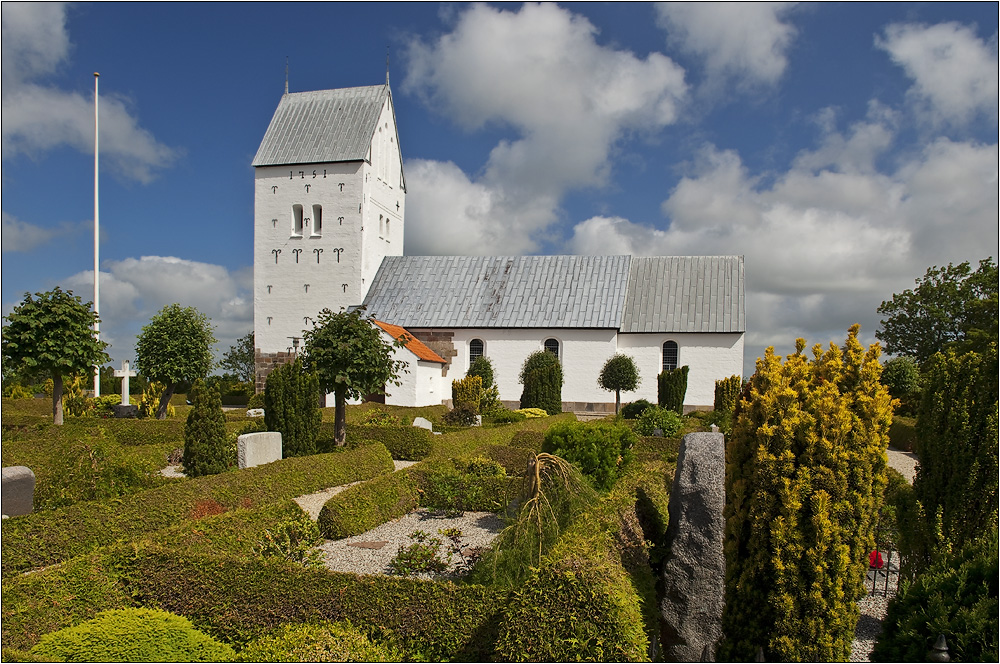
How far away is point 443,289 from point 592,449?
18.3 metres

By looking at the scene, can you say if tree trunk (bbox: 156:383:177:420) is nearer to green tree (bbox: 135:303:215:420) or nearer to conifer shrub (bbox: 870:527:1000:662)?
green tree (bbox: 135:303:215:420)

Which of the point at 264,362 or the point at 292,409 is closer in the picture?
the point at 292,409

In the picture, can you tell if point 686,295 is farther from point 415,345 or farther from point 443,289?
point 415,345

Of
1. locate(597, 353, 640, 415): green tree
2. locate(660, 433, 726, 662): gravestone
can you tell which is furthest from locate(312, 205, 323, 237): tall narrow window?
locate(660, 433, 726, 662): gravestone

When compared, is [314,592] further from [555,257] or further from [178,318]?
[555,257]

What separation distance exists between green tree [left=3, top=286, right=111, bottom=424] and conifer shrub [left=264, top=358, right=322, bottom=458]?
5357 mm

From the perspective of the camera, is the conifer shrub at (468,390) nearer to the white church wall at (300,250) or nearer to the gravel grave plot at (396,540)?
the white church wall at (300,250)

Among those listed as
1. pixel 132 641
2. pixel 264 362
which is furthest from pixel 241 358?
pixel 132 641

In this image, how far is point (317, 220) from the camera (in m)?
25.4

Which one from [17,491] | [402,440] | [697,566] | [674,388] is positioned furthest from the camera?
[674,388]

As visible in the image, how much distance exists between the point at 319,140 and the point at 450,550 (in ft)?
72.4

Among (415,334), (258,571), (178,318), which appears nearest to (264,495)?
(258,571)

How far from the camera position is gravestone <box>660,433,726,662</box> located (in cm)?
406

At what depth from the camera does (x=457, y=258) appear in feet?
89.2
